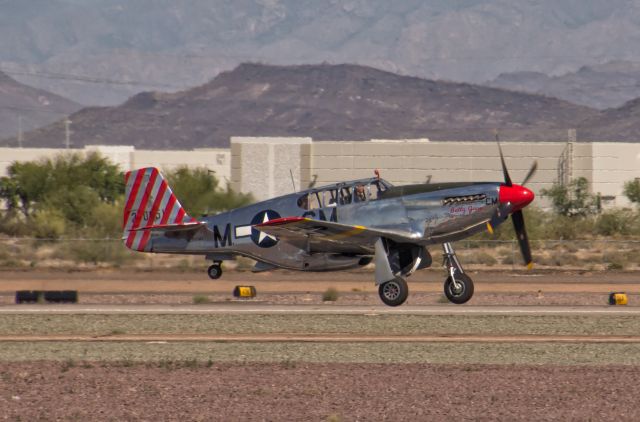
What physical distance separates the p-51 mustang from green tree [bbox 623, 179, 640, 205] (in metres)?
50.7

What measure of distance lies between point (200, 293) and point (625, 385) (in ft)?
68.8

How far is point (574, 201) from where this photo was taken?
75375 millimetres

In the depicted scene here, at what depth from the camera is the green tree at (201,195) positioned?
59016mm

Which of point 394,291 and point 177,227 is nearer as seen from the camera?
point 394,291

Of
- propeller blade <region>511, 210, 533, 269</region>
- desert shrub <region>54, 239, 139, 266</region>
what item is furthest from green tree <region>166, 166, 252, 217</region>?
propeller blade <region>511, 210, 533, 269</region>

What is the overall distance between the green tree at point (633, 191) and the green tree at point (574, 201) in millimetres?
3268

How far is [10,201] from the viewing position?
78.6 metres

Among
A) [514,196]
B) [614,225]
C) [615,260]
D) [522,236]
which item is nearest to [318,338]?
[514,196]

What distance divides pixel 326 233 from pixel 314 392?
1064 centimetres

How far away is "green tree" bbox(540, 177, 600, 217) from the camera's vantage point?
74.6 metres

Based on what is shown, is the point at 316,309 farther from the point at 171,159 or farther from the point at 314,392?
the point at 171,159

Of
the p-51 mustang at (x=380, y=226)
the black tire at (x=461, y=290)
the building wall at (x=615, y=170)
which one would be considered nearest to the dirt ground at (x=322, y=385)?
the p-51 mustang at (x=380, y=226)

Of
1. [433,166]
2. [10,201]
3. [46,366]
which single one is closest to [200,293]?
[46,366]

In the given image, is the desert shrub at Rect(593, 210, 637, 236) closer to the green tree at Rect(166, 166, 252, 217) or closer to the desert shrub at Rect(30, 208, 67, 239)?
the green tree at Rect(166, 166, 252, 217)
